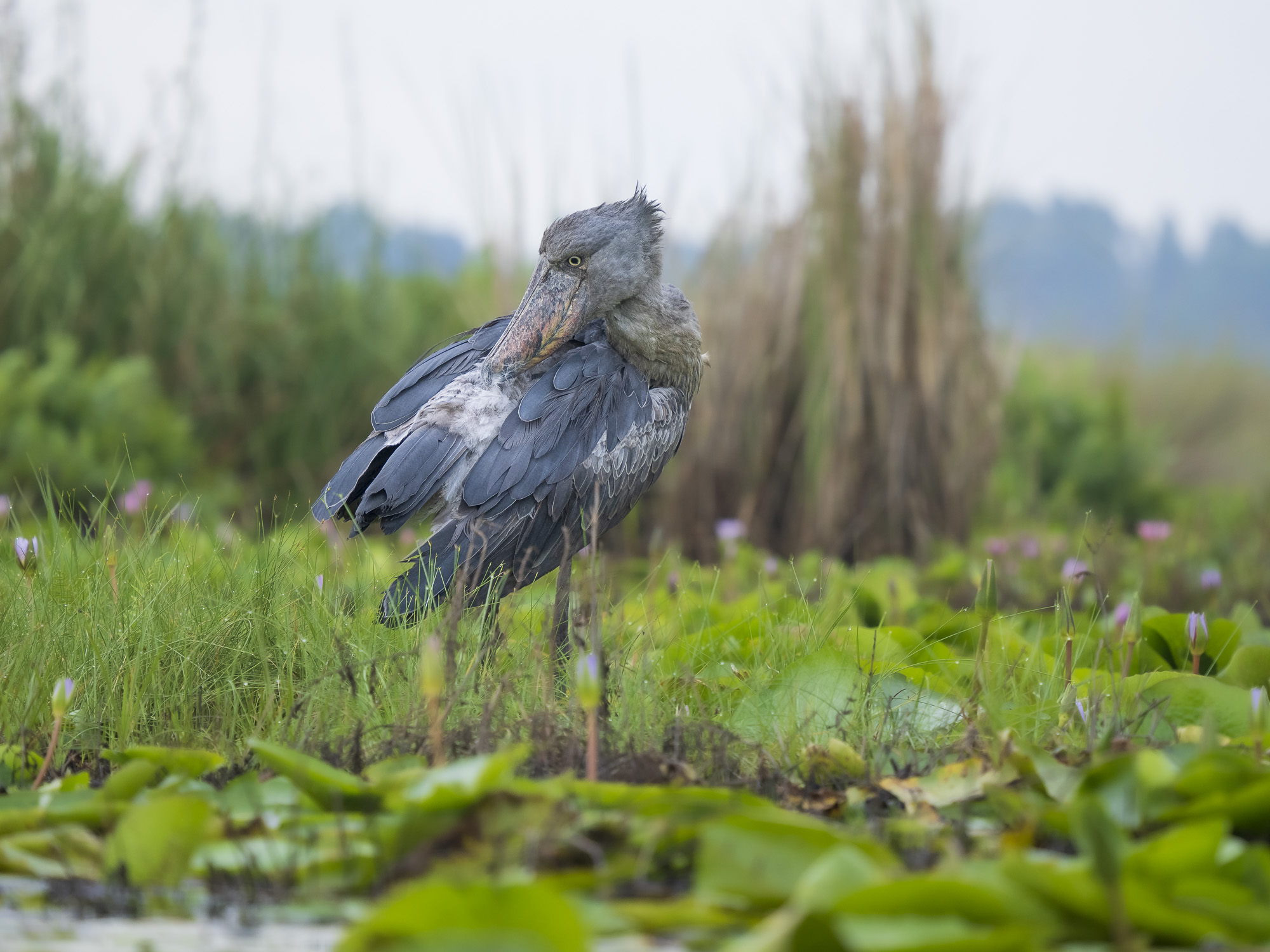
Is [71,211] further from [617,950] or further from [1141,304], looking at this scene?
[1141,304]

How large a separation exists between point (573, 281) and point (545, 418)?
0.38m

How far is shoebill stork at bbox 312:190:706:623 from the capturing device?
2.95 meters

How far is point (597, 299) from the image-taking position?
10.5 ft

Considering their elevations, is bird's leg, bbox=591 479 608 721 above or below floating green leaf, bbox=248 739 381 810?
above

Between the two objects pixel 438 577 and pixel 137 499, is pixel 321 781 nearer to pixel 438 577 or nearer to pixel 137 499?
pixel 438 577

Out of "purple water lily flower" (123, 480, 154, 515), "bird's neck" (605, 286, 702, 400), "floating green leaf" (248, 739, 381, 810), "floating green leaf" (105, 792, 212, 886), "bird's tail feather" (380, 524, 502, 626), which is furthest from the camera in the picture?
"purple water lily flower" (123, 480, 154, 515)

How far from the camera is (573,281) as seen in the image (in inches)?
125

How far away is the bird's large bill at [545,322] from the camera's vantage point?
3137mm

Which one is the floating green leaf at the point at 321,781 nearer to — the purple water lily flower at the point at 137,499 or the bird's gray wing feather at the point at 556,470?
the bird's gray wing feather at the point at 556,470

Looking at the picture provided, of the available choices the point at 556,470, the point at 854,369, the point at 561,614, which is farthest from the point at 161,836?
the point at 854,369

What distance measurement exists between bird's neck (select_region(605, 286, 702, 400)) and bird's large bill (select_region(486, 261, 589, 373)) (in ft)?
0.48

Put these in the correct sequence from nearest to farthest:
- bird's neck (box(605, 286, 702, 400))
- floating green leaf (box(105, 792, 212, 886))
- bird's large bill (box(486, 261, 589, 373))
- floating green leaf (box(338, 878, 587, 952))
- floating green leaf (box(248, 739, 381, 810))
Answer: floating green leaf (box(338, 878, 587, 952)), floating green leaf (box(105, 792, 212, 886)), floating green leaf (box(248, 739, 381, 810)), bird's large bill (box(486, 261, 589, 373)), bird's neck (box(605, 286, 702, 400))

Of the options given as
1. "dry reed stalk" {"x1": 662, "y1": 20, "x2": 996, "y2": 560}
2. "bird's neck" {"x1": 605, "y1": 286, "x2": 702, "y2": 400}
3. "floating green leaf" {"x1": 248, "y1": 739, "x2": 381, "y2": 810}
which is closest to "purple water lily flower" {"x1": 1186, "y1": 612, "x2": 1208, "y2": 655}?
"bird's neck" {"x1": 605, "y1": 286, "x2": 702, "y2": 400}

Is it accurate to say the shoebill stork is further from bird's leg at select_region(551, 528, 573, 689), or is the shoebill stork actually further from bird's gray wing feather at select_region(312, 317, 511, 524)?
bird's leg at select_region(551, 528, 573, 689)
